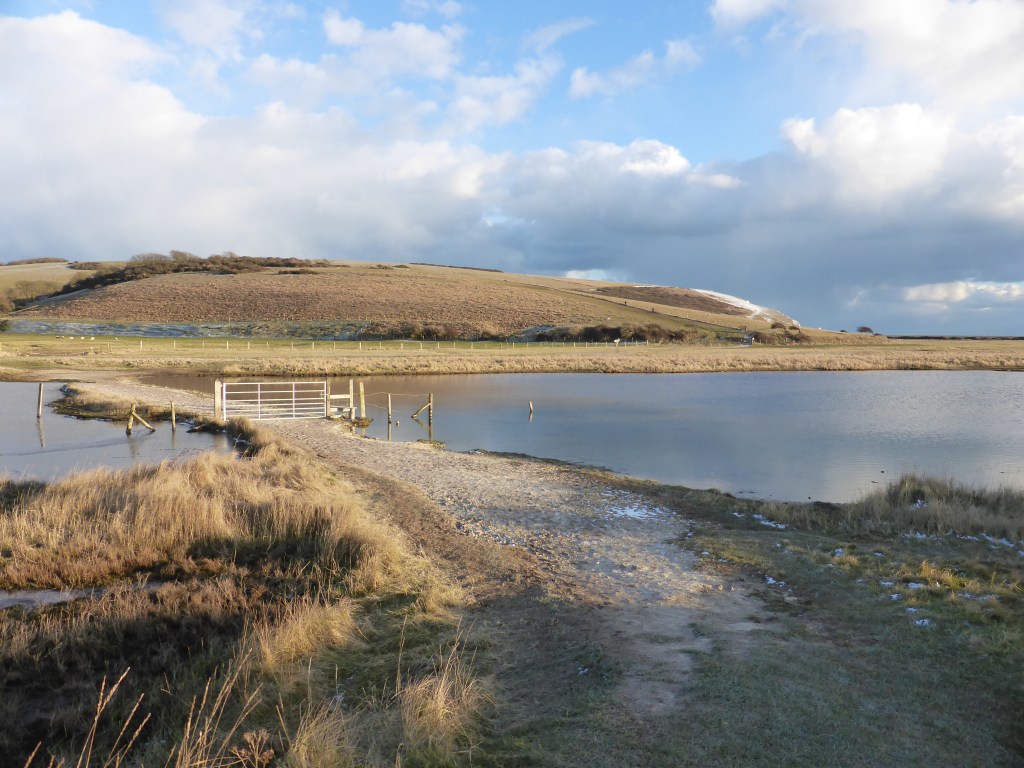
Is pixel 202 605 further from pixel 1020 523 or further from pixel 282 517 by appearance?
pixel 1020 523

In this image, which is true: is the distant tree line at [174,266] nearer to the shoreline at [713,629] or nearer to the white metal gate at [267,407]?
the white metal gate at [267,407]

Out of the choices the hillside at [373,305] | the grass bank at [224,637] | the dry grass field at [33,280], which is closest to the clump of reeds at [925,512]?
the grass bank at [224,637]

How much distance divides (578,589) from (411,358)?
49.6 meters

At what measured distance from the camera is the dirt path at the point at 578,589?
5.86 meters

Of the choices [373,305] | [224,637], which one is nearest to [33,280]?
[373,305]

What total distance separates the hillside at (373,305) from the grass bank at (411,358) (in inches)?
511

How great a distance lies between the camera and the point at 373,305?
93.4 metres

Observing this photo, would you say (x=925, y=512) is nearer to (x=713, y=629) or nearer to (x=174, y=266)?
(x=713, y=629)

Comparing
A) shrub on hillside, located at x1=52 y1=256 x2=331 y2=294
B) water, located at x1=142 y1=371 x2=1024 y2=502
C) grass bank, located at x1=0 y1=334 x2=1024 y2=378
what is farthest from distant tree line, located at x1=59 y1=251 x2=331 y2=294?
water, located at x1=142 y1=371 x2=1024 y2=502

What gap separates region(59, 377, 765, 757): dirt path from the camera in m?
5.86

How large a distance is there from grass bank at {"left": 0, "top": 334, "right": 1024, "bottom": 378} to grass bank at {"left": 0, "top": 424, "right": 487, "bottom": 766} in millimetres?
37495

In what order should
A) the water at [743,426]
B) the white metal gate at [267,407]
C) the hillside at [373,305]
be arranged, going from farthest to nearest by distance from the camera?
the hillside at [373,305], the white metal gate at [267,407], the water at [743,426]

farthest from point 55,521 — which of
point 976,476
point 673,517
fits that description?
point 976,476

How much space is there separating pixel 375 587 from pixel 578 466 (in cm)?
1221
